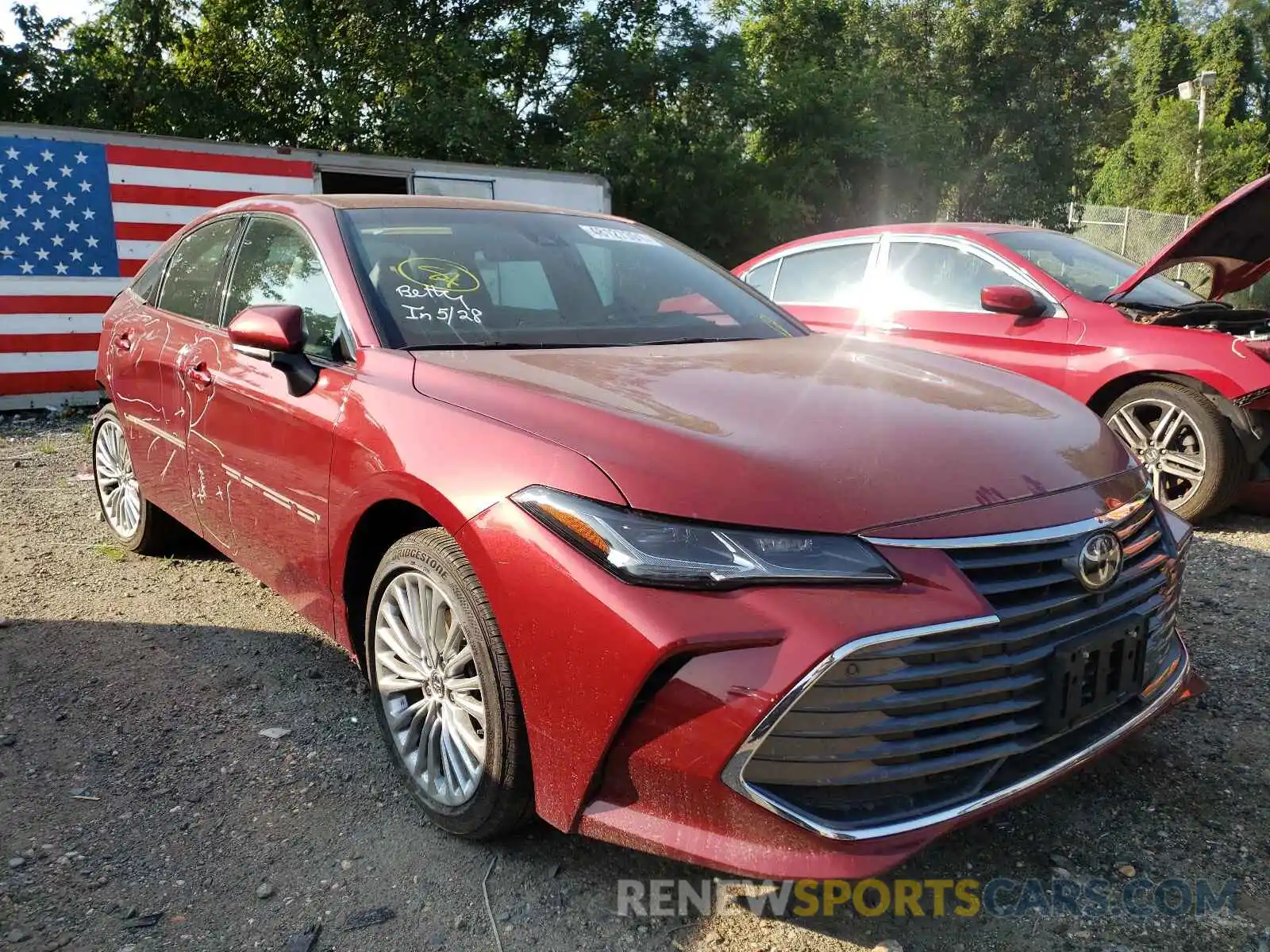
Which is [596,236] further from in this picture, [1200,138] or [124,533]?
[1200,138]

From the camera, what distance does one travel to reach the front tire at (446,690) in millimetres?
2098

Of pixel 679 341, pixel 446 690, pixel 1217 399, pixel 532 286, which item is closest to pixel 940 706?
pixel 446 690

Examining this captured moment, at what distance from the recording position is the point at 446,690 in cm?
234

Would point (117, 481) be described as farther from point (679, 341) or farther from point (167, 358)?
point (679, 341)

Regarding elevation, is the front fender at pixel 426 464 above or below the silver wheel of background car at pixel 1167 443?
above

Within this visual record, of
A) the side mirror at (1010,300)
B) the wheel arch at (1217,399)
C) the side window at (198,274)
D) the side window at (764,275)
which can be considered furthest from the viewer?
the side window at (764,275)

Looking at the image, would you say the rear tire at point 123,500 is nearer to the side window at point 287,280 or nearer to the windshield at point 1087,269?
the side window at point 287,280

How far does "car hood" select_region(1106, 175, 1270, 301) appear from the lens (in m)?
4.17

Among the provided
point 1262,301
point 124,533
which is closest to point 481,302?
point 124,533

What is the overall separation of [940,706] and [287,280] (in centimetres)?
245

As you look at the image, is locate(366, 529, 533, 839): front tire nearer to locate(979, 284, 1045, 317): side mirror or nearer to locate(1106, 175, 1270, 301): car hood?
locate(1106, 175, 1270, 301): car hood

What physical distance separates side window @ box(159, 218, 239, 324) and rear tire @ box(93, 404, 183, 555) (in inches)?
30.2

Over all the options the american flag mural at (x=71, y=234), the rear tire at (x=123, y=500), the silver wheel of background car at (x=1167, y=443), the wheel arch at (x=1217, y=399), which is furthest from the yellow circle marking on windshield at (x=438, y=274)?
the american flag mural at (x=71, y=234)

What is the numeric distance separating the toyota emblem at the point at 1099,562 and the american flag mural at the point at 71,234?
7.95 metres
